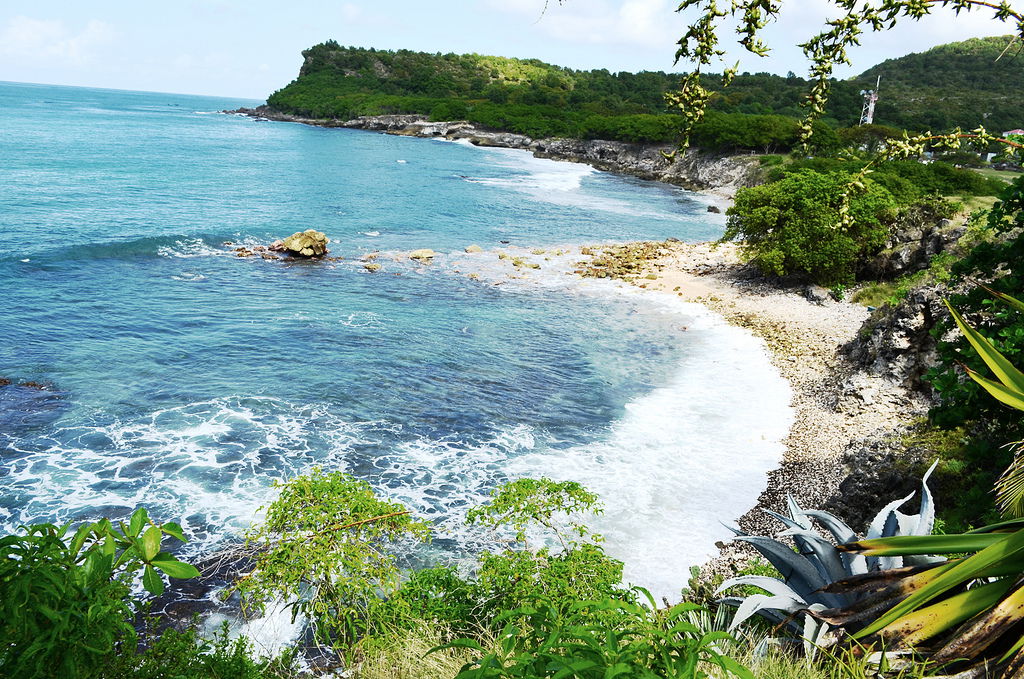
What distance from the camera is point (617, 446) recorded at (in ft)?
60.5

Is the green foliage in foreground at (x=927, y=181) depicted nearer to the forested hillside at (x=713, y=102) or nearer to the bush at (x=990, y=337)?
the bush at (x=990, y=337)

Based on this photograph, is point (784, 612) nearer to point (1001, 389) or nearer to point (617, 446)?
point (1001, 389)

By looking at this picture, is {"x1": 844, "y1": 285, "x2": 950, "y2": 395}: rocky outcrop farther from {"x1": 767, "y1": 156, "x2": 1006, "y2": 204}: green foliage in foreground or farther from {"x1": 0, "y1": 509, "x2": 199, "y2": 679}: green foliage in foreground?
{"x1": 767, "y1": 156, "x2": 1006, "y2": 204}: green foliage in foreground

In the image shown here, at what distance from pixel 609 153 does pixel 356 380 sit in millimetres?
99381

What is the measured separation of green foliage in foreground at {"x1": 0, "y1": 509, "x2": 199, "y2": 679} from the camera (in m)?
3.38

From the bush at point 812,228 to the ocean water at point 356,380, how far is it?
6037mm

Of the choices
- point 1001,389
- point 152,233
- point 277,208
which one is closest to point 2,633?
point 1001,389

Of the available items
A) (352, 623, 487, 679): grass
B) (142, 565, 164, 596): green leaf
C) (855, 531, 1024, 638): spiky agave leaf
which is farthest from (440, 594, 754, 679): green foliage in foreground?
(855, 531, 1024, 638): spiky agave leaf

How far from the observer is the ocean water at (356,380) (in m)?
15.6

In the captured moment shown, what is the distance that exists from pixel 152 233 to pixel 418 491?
116 ft

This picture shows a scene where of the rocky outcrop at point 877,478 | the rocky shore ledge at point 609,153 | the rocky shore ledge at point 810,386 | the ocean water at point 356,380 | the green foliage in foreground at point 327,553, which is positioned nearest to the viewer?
the green foliage in foreground at point 327,553

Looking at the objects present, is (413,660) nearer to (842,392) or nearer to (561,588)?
(561,588)

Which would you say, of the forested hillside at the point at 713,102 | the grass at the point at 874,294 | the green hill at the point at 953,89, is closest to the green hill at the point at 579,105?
the forested hillside at the point at 713,102

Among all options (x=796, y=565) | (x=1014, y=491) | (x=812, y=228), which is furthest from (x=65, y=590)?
(x=812, y=228)
